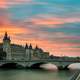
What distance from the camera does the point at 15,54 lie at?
13538cm

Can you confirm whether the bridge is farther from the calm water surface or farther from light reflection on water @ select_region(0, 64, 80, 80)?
the calm water surface

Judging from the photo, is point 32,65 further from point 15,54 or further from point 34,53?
point 34,53

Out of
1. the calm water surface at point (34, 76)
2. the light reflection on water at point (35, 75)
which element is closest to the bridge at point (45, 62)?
the light reflection on water at point (35, 75)

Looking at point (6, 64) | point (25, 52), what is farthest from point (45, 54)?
point (6, 64)

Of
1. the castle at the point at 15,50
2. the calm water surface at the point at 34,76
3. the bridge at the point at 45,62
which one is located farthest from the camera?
the castle at the point at 15,50

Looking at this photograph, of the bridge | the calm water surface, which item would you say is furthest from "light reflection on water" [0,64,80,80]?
the bridge

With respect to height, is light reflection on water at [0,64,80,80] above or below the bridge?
below

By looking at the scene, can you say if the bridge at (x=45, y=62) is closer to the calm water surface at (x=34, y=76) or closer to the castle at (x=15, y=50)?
the calm water surface at (x=34, y=76)

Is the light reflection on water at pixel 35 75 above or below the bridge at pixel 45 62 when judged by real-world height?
below

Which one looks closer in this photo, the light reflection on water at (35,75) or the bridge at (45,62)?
the light reflection on water at (35,75)

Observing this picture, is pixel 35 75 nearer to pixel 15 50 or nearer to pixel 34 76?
pixel 34 76

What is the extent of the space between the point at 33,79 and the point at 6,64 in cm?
3771

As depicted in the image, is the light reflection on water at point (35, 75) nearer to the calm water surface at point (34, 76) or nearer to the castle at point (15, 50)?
the calm water surface at point (34, 76)

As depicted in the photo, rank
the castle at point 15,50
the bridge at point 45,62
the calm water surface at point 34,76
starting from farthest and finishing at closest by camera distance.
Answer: the castle at point 15,50, the bridge at point 45,62, the calm water surface at point 34,76
